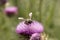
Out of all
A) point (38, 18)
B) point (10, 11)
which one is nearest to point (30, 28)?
point (38, 18)

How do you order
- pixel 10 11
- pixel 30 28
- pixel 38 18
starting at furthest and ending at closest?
pixel 10 11, pixel 38 18, pixel 30 28

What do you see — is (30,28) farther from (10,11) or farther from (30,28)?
(10,11)

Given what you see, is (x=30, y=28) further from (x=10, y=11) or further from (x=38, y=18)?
(x=10, y=11)

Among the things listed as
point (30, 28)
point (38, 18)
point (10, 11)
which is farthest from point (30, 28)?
point (10, 11)

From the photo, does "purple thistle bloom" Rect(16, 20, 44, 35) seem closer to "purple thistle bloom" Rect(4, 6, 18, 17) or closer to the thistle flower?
the thistle flower

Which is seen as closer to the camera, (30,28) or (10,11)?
(30,28)

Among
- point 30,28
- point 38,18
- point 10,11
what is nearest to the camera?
point 30,28

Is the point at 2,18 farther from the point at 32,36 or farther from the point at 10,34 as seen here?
the point at 32,36

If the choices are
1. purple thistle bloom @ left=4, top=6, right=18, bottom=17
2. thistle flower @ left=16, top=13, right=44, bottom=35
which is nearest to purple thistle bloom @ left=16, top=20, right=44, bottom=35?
thistle flower @ left=16, top=13, right=44, bottom=35

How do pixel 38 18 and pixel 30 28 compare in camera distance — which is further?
pixel 38 18
